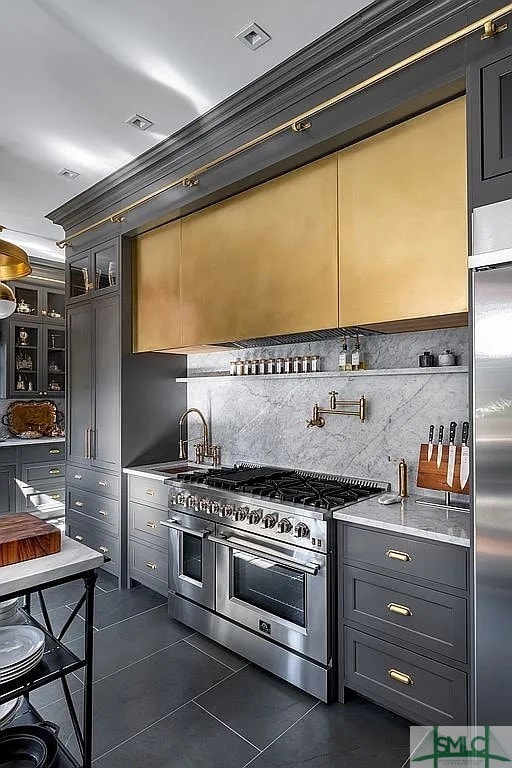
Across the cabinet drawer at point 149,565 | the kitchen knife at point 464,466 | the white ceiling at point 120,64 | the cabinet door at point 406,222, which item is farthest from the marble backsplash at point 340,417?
the white ceiling at point 120,64

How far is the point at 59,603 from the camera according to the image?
3398 millimetres

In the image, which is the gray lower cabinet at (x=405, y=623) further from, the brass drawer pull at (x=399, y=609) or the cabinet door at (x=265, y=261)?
the cabinet door at (x=265, y=261)

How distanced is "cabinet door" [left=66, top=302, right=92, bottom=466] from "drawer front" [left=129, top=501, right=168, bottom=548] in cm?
74

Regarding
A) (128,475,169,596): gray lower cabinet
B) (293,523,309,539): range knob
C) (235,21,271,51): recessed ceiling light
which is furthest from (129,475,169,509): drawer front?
(235,21,271,51): recessed ceiling light

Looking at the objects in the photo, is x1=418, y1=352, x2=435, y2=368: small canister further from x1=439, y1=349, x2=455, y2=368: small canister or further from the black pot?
the black pot

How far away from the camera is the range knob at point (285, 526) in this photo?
2.44 meters

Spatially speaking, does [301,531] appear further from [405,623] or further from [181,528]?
[181,528]

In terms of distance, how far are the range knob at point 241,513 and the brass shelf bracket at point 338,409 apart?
74 cm

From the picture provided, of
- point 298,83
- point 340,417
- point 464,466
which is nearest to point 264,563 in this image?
point 340,417

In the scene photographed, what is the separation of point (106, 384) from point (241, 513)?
1742mm

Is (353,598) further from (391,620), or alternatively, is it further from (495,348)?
(495,348)

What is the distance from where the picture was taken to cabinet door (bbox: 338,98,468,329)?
2.05 metres

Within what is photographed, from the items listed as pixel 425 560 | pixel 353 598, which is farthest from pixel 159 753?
pixel 425 560

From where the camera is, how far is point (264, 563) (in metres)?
2.57
